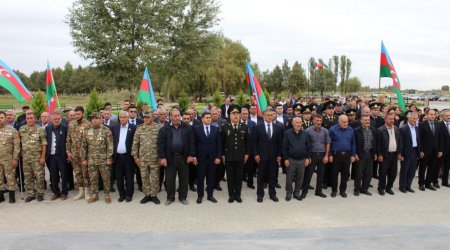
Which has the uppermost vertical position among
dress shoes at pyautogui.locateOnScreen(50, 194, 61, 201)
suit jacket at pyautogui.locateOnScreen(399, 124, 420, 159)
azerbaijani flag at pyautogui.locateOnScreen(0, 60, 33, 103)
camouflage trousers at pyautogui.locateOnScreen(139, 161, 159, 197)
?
azerbaijani flag at pyautogui.locateOnScreen(0, 60, 33, 103)

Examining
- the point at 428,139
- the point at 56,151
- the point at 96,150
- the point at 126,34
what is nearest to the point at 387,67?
the point at 428,139

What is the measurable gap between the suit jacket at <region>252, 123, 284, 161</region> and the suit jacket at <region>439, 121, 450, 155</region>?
3.67 metres

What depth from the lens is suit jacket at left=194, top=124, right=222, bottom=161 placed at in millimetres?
6711

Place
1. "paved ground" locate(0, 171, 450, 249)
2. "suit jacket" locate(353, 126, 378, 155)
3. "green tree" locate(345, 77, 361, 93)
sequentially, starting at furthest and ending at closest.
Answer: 1. "green tree" locate(345, 77, 361, 93)
2. "suit jacket" locate(353, 126, 378, 155)
3. "paved ground" locate(0, 171, 450, 249)

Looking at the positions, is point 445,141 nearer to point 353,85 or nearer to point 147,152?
point 147,152

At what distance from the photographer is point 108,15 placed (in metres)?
23.4

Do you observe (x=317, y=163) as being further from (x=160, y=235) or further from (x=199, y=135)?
(x=160, y=235)

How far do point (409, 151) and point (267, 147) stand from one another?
10.4 feet

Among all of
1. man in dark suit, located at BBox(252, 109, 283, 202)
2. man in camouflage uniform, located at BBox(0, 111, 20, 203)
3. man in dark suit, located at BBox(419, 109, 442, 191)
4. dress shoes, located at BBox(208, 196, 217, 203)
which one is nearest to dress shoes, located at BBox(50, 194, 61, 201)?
man in camouflage uniform, located at BBox(0, 111, 20, 203)

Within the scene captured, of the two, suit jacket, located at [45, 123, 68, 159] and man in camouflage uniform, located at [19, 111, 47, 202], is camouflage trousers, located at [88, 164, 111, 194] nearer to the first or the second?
suit jacket, located at [45, 123, 68, 159]

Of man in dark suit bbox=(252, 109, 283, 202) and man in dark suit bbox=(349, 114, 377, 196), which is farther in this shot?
man in dark suit bbox=(349, 114, 377, 196)

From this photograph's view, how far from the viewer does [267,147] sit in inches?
266

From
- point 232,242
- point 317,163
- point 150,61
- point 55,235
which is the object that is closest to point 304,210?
point 317,163

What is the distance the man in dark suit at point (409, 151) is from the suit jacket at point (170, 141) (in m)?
4.48
